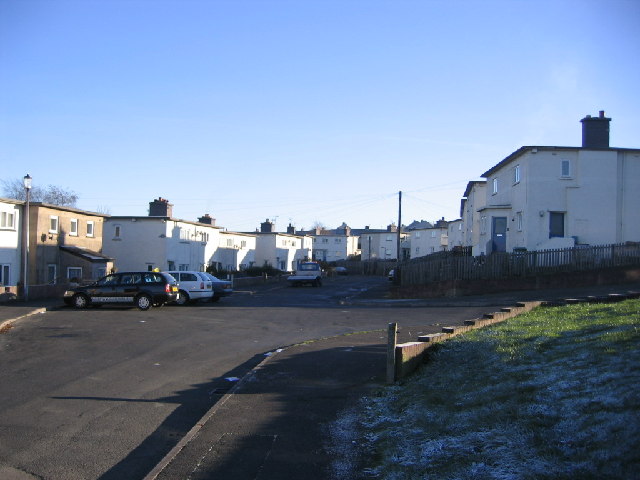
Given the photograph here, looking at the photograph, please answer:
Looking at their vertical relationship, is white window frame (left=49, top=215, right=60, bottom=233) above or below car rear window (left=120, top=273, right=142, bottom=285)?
above

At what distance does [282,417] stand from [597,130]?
97.2 feet

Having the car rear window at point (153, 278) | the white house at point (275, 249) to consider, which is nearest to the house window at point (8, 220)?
the car rear window at point (153, 278)

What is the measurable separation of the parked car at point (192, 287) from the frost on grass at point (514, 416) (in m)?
19.6

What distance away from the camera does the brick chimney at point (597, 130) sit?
105 ft

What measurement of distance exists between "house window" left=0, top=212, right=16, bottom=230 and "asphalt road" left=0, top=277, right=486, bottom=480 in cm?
800

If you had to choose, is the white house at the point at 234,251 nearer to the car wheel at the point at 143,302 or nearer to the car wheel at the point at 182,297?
the car wheel at the point at 182,297

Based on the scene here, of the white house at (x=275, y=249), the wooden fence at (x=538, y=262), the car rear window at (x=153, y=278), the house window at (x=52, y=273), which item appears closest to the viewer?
the car rear window at (x=153, y=278)

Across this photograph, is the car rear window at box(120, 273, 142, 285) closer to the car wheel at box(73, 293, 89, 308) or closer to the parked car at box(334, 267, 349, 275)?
the car wheel at box(73, 293, 89, 308)

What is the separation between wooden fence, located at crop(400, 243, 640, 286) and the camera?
26812mm

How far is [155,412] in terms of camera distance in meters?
8.31

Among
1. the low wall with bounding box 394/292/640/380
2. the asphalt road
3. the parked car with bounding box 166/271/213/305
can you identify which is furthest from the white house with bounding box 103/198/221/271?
the low wall with bounding box 394/292/640/380

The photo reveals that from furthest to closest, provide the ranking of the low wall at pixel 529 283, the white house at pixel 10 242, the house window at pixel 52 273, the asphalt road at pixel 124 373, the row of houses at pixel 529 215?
the house window at pixel 52 273, the row of houses at pixel 529 215, the white house at pixel 10 242, the low wall at pixel 529 283, the asphalt road at pixel 124 373

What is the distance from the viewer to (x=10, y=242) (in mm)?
29062

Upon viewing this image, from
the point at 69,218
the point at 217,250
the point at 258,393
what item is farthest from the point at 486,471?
the point at 217,250
